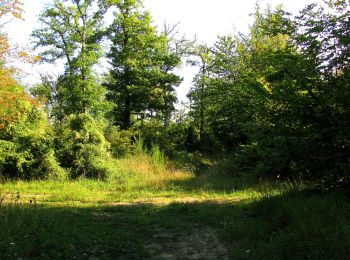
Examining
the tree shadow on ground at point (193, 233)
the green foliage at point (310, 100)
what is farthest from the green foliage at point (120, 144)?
the green foliage at point (310, 100)

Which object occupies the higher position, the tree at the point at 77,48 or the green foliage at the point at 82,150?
the tree at the point at 77,48

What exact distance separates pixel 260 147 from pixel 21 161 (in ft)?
Answer: 33.6

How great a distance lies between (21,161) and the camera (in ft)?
48.9

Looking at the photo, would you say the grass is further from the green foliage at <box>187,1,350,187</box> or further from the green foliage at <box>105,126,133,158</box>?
the green foliage at <box>105,126,133,158</box>

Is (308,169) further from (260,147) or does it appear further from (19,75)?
(19,75)

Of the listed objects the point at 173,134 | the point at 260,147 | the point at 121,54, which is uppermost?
the point at 121,54

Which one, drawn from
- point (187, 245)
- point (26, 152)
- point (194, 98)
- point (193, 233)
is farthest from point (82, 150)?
point (194, 98)

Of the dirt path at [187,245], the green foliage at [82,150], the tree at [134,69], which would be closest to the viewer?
the dirt path at [187,245]

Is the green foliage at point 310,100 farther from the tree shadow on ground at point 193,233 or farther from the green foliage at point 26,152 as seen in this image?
the green foliage at point 26,152

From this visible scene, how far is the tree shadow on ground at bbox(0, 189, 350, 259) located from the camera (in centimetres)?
532

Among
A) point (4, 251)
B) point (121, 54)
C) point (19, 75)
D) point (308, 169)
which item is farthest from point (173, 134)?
point (4, 251)

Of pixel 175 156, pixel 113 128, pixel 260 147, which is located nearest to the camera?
pixel 260 147

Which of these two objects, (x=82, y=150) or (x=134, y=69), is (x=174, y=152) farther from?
(x=82, y=150)

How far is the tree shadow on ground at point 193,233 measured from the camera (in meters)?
5.32
